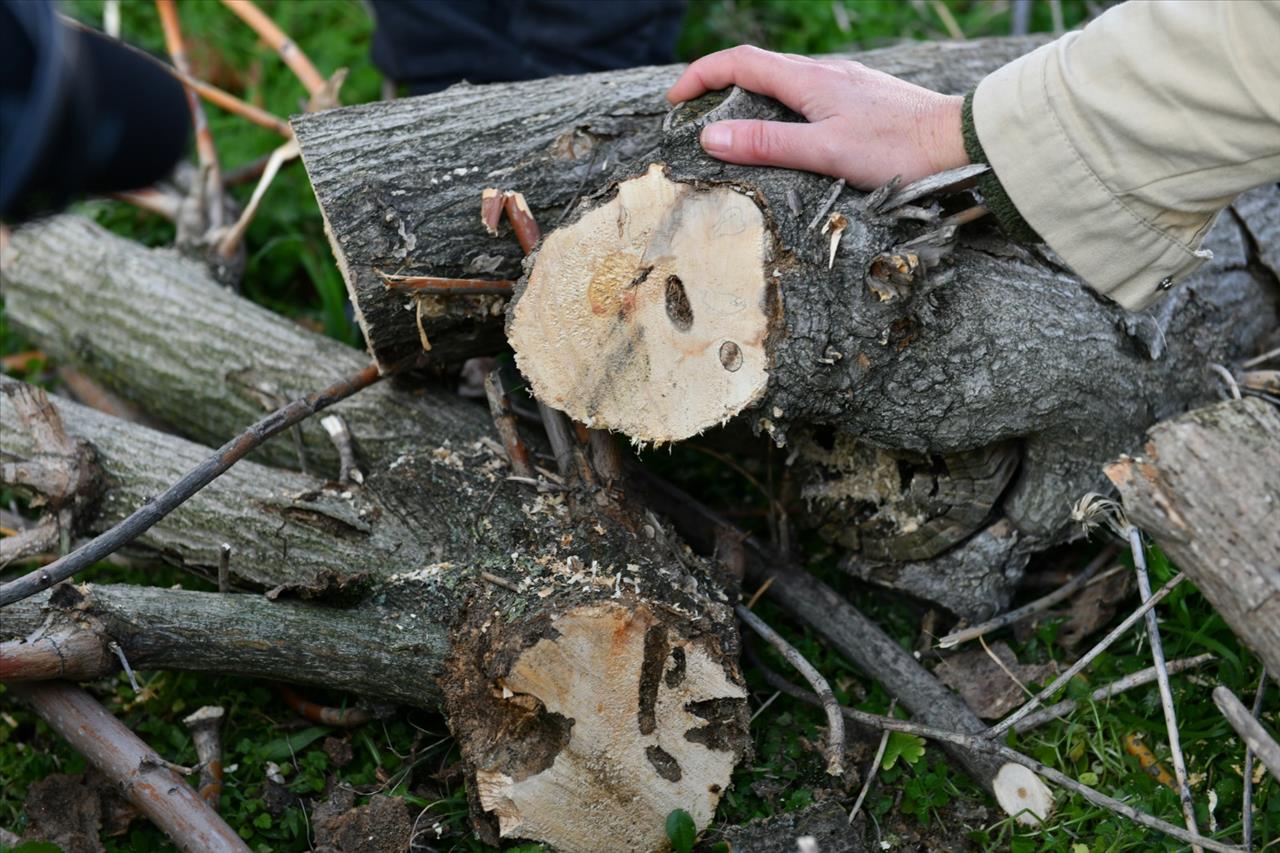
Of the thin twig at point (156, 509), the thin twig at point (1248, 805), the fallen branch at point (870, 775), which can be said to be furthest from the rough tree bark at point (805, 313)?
the thin twig at point (1248, 805)

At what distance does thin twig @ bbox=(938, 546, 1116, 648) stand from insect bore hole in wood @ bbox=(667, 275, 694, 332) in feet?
3.30

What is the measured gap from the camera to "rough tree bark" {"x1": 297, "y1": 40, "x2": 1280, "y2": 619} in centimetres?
203

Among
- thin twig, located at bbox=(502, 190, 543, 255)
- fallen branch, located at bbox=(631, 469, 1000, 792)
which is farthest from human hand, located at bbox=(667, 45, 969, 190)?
fallen branch, located at bbox=(631, 469, 1000, 792)

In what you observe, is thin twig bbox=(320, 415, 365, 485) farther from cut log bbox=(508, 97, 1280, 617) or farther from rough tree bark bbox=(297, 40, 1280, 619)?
cut log bbox=(508, 97, 1280, 617)

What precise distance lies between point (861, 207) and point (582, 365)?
0.60 metres

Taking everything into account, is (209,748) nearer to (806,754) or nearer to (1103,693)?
(806,754)

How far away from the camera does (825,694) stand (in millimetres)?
2287

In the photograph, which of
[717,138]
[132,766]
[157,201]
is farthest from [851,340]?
[157,201]

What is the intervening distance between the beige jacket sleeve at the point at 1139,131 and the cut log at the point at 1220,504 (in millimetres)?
462

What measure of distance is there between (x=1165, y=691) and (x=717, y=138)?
1.38 metres

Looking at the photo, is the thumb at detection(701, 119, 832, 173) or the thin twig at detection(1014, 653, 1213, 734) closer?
the thumb at detection(701, 119, 832, 173)

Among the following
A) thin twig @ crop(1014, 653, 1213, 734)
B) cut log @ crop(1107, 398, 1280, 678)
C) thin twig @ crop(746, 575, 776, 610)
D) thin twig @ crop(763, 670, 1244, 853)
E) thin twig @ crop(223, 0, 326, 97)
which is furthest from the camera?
thin twig @ crop(223, 0, 326, 97)

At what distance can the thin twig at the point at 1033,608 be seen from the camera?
8.25 feet

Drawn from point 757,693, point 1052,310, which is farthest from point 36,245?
point 1052,310
